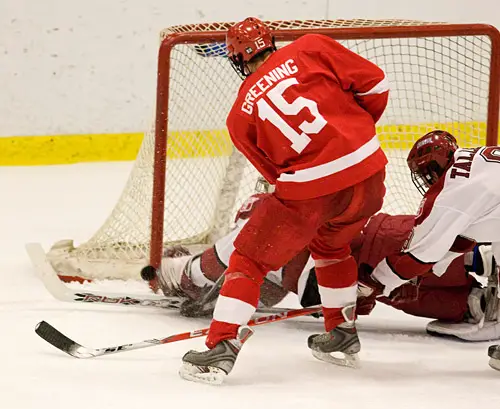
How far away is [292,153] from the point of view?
259 cm

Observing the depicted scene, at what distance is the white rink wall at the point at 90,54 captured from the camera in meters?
5.57

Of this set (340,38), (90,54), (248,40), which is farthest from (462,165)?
(90,54)

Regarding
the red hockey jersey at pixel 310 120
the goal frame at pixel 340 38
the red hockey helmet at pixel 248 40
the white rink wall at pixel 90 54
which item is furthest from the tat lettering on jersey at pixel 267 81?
the white rink wall at pixel 90 54

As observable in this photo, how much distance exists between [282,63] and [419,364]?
0.92 m

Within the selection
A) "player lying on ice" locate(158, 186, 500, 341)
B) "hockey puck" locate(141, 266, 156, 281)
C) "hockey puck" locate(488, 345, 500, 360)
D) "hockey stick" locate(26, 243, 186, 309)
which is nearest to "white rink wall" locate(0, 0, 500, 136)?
"hockey stick" locate(26, 243, 186, 309)

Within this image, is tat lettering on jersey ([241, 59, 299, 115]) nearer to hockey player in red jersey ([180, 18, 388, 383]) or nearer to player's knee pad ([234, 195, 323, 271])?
hockey player in red jersey ([180, 18, 388, 383])

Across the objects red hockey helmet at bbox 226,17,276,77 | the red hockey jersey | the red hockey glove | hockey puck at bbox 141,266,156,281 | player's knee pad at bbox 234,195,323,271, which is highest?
red hockey helmet at bbox 226,17,276,77

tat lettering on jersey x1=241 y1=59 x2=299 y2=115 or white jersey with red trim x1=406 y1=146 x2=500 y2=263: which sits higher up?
tat lettering on jersey x1=241 y1=59 x2=299 y2=115

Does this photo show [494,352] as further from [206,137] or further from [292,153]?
[206,137]

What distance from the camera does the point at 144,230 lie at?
3639mm

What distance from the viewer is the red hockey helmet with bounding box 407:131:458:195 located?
2.83 m

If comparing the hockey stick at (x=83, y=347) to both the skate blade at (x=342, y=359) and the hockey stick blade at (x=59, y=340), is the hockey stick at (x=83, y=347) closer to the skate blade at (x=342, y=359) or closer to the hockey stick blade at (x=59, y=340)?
the hockey stick blade at (x=59, y=340)

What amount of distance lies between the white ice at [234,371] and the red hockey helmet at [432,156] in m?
0.52

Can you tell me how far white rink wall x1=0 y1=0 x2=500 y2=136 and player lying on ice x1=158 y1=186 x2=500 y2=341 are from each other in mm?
2684
